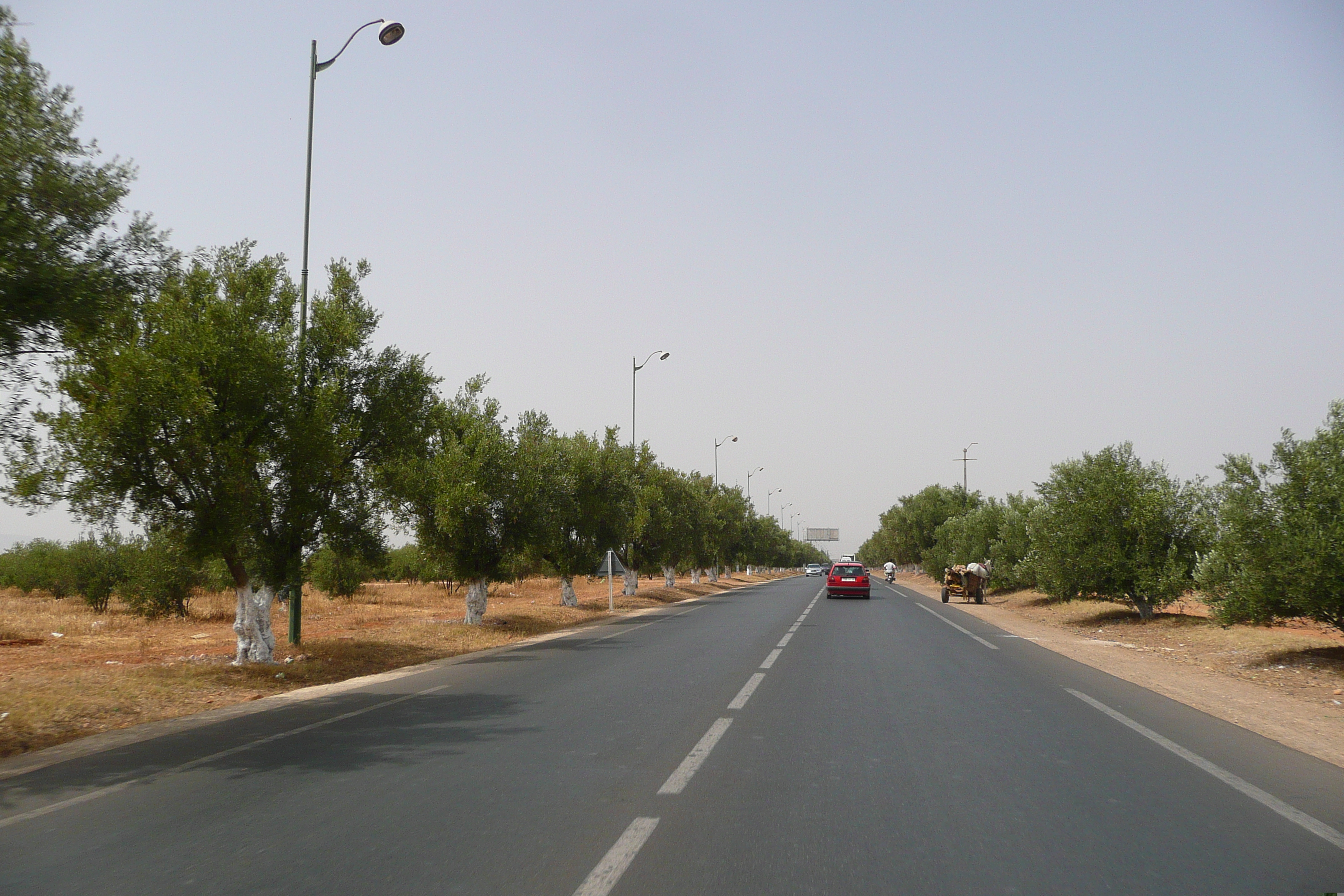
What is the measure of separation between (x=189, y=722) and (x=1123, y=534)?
24527mm

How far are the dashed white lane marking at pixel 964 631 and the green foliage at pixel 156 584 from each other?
22.8 meters

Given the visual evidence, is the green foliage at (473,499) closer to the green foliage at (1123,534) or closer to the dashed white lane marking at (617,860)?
the green foliage at (1123,534)

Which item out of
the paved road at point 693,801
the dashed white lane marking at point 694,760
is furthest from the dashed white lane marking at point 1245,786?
the dashed white lane marking at point 694,760

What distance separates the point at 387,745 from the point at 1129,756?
6.65m

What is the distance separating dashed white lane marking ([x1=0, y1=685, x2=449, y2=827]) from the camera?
6.05 m

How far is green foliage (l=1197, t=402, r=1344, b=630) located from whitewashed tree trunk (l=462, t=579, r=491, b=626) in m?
18.0

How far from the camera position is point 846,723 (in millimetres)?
9180

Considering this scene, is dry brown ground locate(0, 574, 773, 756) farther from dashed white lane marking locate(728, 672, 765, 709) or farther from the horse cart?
the horse cart

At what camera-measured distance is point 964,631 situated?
74.3ft

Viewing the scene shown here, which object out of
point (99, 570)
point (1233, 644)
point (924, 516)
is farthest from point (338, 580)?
point (924, 516)

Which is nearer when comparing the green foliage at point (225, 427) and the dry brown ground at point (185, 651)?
the dry brown ground at point (185, 651)

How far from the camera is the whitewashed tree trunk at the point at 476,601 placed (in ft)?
83.0

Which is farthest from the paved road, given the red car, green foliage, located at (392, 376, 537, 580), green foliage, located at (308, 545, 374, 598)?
the red car

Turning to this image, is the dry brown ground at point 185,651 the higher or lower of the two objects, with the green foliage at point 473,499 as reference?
lower
